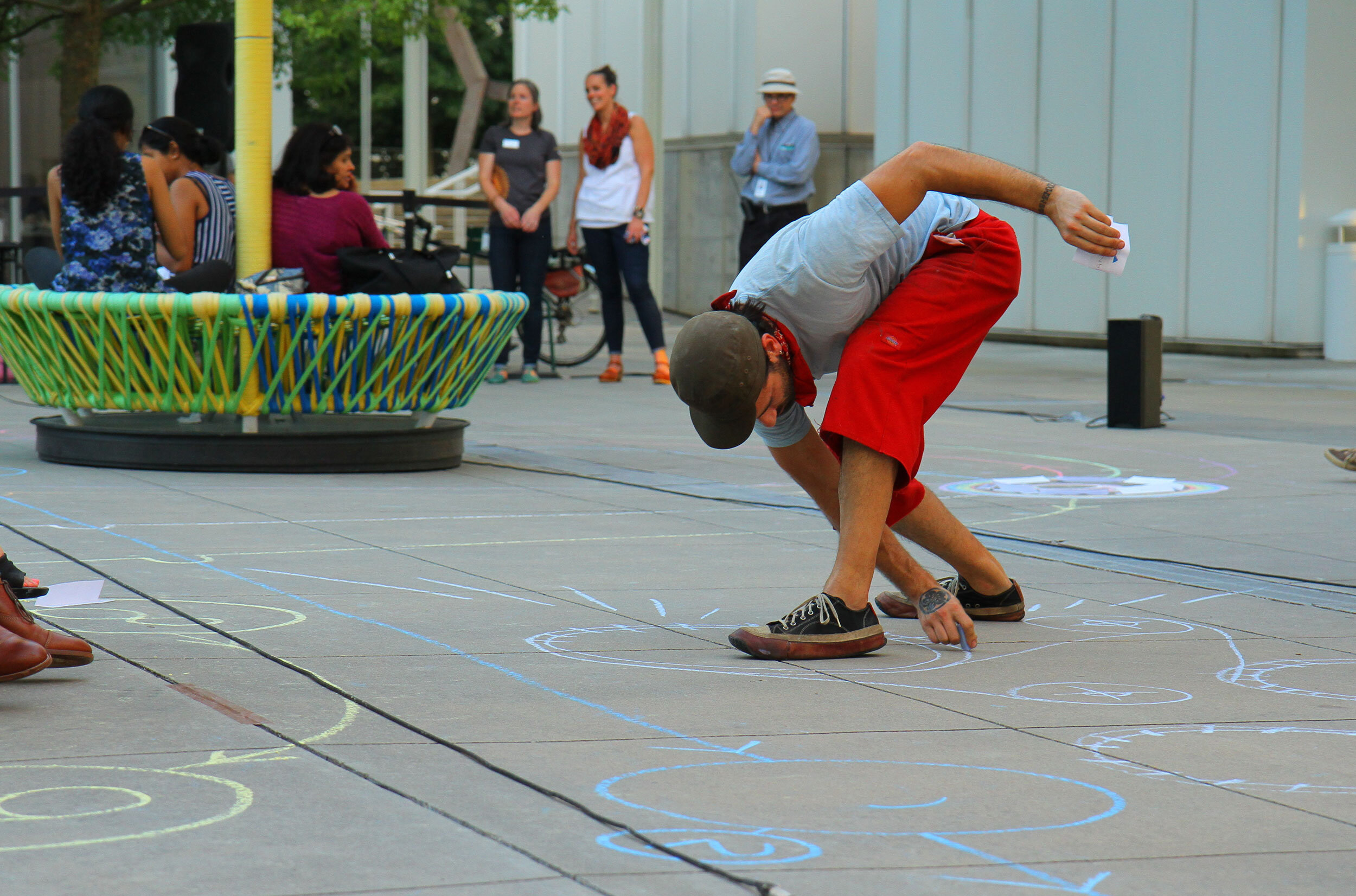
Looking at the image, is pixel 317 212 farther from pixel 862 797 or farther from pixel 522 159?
pixel 862 797

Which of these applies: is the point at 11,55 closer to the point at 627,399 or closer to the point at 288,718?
the point at 627,399

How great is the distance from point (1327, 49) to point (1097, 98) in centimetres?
248

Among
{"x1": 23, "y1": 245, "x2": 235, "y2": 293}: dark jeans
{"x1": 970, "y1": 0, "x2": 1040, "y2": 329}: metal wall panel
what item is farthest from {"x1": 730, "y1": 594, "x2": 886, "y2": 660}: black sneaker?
{"x1": 970, "y1": 0, "x2": 1040, "y2": 329}: metal wall panel

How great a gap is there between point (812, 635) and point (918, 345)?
2.31 feet

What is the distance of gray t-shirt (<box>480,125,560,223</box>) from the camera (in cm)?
1163

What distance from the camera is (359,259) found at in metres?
7.70

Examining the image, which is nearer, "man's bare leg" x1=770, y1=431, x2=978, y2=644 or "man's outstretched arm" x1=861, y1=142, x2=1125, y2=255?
"man's outstretched arm" x1=861, y1=142, x2=1125, y2=255

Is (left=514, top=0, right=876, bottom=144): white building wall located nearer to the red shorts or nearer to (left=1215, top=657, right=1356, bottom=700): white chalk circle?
the red shorts

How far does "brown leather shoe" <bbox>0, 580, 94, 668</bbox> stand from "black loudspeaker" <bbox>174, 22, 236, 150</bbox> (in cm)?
786

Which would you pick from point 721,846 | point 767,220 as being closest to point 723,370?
point 721,846

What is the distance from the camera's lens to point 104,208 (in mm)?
7633

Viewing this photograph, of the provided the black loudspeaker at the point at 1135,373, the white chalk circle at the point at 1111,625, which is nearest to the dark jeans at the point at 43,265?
the black loudspeaker at the point at 1135,373

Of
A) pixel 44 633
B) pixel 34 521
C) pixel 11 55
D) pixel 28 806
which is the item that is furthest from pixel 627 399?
pixel 11 55

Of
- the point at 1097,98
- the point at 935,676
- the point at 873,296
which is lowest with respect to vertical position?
the point at 935,676
